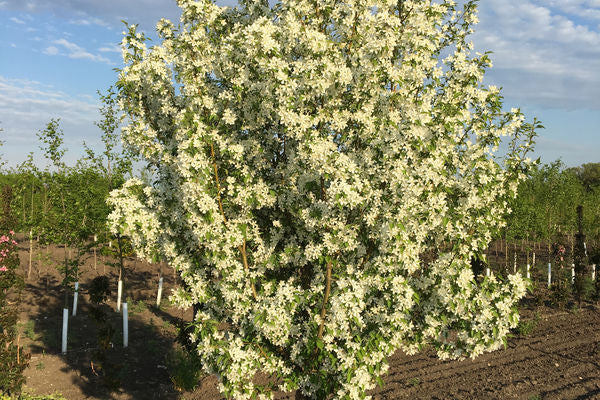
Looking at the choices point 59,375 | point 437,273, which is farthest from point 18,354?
point 437,273

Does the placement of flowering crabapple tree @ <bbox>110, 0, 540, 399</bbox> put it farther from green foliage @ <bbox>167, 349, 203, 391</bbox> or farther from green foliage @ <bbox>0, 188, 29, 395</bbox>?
green foliage @ <bbox>0, 188, 29, 395</bbox>

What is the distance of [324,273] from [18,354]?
399 inches

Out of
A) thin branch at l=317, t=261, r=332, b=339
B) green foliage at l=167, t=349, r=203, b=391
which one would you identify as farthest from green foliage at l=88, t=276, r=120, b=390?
thin branch at l=317, t=261, r=332, b=339

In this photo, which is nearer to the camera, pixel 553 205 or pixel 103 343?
pixel 103 343

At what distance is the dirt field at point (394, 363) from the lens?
13.6m

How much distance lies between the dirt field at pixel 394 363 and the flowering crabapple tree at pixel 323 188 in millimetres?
6650

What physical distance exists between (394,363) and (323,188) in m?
11.1

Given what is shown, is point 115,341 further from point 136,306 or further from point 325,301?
point 325,301

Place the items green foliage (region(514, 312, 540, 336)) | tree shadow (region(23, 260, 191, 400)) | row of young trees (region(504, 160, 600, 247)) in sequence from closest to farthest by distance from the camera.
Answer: tree shadow (region(23, 260, 191, 400)) < green foliage (region(514, 312, 540, 336)) < row of young trees (region(504, 160, 600, 247))

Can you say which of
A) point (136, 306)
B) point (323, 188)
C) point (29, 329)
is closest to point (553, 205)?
point (136, 306)

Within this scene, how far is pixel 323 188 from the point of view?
7371 mm

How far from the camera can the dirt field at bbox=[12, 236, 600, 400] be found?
44.5 ft

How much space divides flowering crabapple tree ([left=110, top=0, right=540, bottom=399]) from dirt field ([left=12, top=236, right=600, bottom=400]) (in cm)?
665

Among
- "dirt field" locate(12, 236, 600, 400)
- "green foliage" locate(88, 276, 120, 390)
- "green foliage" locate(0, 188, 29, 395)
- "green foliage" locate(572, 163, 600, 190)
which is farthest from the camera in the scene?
"green foliage" locate(572, 163, 600, 190)
